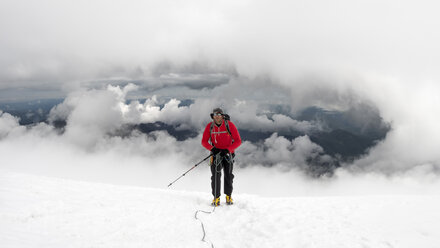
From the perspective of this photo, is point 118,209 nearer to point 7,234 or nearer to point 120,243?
point 120,243

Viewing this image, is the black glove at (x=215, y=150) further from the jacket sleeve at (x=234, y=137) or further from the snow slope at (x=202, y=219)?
the snow slope at (x=202, y=219)

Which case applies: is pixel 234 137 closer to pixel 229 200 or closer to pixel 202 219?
pixel 229 200

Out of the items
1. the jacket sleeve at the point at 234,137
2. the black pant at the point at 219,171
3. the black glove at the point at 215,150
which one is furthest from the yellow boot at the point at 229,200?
the jacket sleeve at the point at 234,137

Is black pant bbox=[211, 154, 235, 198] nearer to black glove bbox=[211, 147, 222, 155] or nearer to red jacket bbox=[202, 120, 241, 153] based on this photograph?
black glove bbox=[211, 147, 222, 155]

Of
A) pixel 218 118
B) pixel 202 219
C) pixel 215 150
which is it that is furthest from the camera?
pixel 215 150

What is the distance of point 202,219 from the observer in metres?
8.65

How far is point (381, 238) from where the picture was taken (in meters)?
6.32

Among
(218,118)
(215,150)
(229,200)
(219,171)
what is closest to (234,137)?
(215,150)

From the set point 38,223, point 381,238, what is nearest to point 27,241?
point 38,223

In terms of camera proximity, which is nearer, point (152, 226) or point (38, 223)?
point (38, 223)

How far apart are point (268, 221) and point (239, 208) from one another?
1980 mm

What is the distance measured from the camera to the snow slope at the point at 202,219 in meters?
6.29

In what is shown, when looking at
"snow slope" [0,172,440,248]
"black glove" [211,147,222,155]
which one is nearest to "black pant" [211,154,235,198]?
"black glove" [211,147,222,155]

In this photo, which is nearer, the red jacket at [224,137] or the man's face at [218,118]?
the man's face at [218,118]
